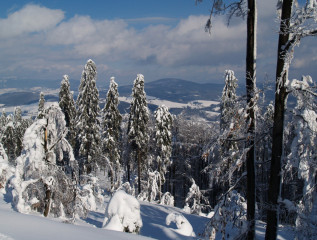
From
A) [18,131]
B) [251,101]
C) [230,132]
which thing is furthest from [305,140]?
[18,131]

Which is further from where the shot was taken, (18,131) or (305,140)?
(18,131)

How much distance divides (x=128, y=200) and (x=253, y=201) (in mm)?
5304

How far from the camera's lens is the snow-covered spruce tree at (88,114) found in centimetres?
2673

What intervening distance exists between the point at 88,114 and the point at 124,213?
1916 cm

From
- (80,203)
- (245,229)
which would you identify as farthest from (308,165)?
(80,203)

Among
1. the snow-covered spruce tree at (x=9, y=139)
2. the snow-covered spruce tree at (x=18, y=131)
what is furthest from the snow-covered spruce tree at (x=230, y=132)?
the snow-covered spruce tree at (x=18, y=131)

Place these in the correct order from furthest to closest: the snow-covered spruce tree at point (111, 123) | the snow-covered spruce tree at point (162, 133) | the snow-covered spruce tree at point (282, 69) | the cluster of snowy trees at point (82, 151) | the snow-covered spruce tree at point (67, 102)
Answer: the snow-covered spruce tree at point (162, 133)
the snow-covered spruce tree at point (67, 102)
the snow-covered spruce tree at point (111, 123)
the cluster of snowy trees at point (82, 151)
the snow-covered spruce tree at point (282, 69)

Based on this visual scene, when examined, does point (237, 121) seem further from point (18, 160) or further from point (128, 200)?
point (18, 160)

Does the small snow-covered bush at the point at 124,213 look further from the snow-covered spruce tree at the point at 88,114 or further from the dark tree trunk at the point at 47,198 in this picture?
the snow-covered spruce tree at the point at 88,114

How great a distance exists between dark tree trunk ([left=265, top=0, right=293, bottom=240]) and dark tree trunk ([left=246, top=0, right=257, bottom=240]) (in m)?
0.38

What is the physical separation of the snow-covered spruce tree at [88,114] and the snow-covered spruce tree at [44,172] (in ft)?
48.0

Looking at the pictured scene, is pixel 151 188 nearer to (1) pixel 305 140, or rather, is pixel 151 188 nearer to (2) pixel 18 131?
(1) pixel 305 140

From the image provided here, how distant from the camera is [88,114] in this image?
89.4 ft

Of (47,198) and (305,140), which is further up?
(305,140)
